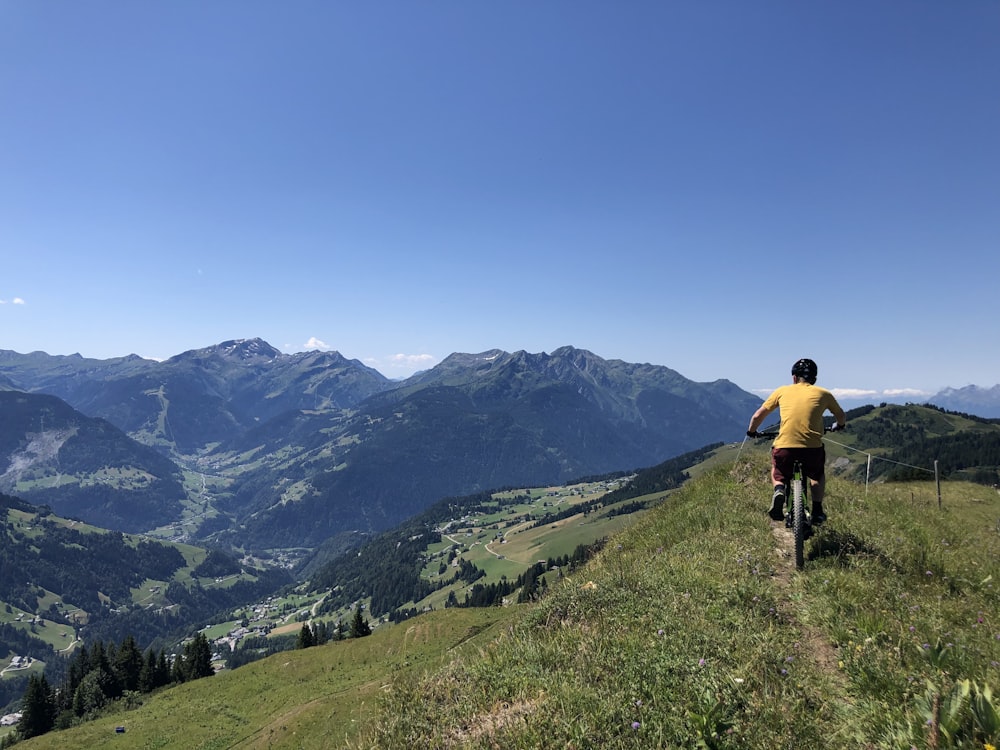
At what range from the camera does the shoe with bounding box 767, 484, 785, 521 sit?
37.4 ft

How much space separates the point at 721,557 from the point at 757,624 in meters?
2.88

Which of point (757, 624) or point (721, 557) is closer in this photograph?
point (757, 624)

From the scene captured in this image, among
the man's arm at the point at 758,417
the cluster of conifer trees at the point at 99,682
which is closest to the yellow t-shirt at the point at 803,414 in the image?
the man's arm at the point at 758,417

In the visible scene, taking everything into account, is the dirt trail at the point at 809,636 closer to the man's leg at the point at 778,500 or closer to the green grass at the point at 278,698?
the man's leg at the point at 778,500

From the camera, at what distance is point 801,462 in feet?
37.9

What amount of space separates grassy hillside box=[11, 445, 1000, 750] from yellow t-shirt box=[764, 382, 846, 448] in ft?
7.28

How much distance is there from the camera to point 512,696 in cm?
641

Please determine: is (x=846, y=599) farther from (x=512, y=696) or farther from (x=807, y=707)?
(x=512, y=696)

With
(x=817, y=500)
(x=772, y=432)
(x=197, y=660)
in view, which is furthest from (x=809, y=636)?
(x=197, y=660)

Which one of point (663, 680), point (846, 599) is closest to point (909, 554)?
point (846, 599)

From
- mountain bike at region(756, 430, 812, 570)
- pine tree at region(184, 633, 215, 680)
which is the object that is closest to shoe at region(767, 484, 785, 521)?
mountain bike at region(756, 430, 812, 570)

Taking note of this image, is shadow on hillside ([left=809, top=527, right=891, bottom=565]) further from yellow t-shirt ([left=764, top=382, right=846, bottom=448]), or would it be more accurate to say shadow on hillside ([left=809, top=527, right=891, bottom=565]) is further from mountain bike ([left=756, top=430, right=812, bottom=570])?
yellow t-shirt ([left=764, top=382, right=846, bottom=448])

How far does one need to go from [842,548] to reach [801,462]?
2063mm

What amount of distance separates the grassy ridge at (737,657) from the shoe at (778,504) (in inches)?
24.5
